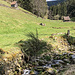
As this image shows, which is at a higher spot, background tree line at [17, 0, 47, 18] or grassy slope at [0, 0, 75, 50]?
background tree line at [17, 0, 47, 18]

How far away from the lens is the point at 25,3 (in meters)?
76.8

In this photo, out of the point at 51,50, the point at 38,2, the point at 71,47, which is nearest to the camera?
the point at 51,50

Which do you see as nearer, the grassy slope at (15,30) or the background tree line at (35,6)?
the grassy slope at (15,30)

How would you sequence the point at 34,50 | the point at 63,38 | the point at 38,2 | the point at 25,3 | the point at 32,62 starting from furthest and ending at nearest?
the point at 25,3 → the point at 38,2 → the point at 63,38 → the point at 34,50 → the point at 32,62

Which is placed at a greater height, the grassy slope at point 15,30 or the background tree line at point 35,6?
the background tree line at point 35,6

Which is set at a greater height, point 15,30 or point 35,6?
point 35,6

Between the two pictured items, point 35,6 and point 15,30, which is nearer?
point 15,30

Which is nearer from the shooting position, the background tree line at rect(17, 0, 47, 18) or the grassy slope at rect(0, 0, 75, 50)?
the grassy slope at rect(0, 0, 75, 50)

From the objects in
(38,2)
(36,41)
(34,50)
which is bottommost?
(34,50)

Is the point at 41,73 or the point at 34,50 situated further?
the point at 34,50

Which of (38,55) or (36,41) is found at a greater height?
(36,41)

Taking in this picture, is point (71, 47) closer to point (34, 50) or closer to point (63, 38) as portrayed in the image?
point (63, 38)

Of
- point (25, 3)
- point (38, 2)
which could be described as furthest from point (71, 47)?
point (25, 3)

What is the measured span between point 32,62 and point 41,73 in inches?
78.2
